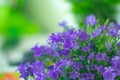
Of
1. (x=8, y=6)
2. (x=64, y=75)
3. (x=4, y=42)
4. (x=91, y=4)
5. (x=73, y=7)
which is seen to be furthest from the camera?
(x=8, y=6)

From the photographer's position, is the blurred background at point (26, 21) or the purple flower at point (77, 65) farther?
the blurred background at point (26, 21)

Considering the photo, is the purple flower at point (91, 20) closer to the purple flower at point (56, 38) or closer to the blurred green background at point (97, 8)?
the purple flower at point (56, 38)

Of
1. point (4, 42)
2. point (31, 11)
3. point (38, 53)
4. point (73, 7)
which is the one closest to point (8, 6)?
point (31, 11)

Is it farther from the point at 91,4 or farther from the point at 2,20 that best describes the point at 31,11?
the point at 91,4

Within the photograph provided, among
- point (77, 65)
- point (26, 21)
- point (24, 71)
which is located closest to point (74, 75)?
point (77, 65)

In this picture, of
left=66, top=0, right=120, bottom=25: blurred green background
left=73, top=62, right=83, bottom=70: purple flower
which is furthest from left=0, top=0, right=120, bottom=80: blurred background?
left=73, top=62, right=83, bottom=70: purple flower

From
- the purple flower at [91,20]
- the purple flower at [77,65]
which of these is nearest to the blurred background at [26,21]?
the purple flower at [91,20]

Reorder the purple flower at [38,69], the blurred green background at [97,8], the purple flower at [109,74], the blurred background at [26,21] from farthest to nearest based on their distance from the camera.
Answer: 1. the blurred background at [26,21]
2. the blurred green background at [97,8]
3. the purple flower at [38,69]
4. the purple flower at [109,74]

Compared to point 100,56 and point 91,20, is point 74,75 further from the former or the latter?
point 91,20
